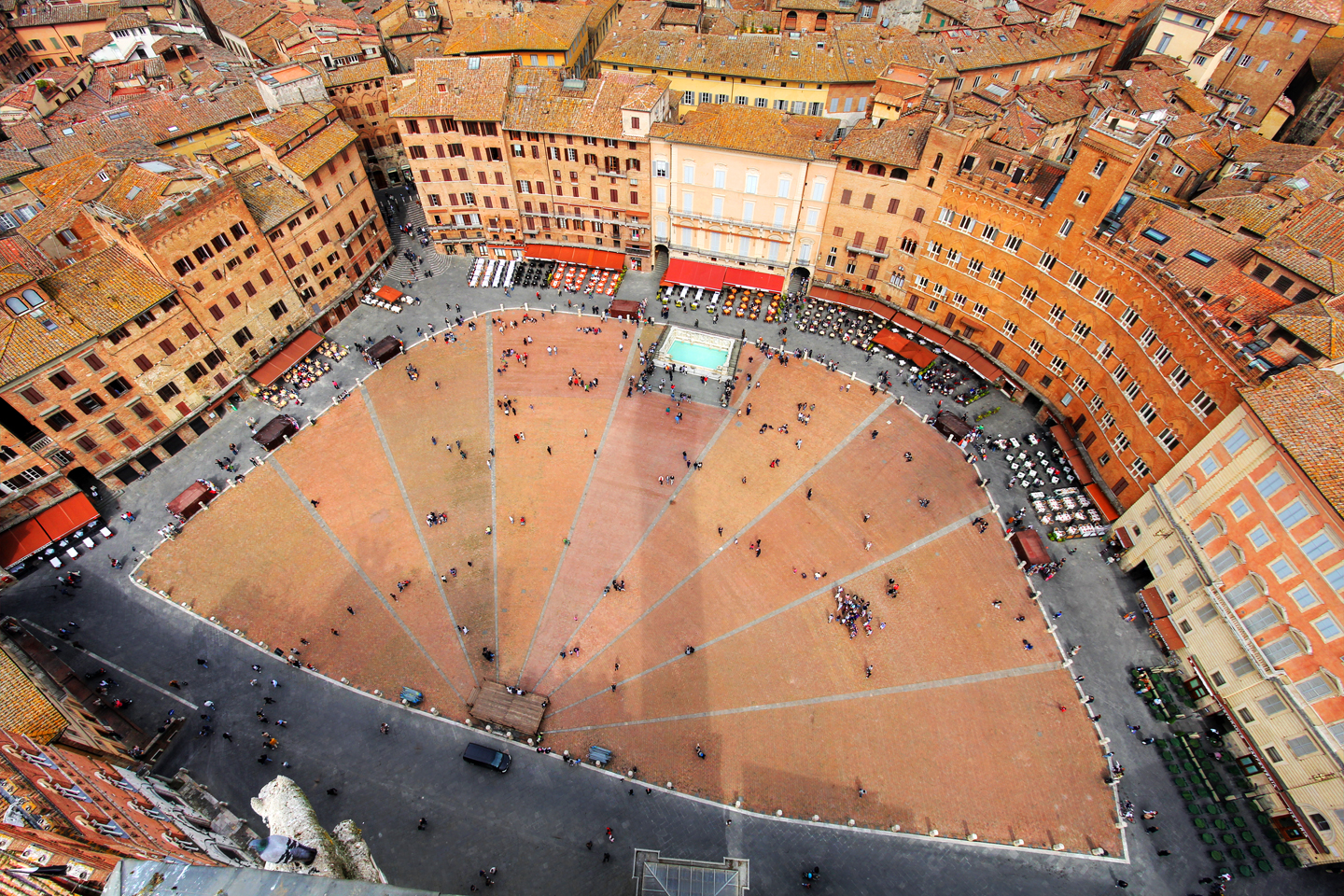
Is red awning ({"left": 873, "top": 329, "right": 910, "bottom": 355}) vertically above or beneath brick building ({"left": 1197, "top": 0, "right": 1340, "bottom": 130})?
beneath

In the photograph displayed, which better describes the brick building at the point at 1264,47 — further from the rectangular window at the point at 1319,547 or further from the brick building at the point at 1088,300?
the rectangular window at the point at 1319,547

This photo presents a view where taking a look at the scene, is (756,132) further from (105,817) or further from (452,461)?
(105,817)

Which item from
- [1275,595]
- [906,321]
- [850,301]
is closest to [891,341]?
[906,321]

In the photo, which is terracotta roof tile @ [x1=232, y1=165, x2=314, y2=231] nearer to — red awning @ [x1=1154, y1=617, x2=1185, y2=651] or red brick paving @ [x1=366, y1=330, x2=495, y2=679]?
red brick paving @ [x1=366, y1=330, x2=495, y2=679]

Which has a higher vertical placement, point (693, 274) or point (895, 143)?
point (895, 143)

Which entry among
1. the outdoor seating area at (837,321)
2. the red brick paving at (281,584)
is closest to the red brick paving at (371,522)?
the red brick paving at (281,584)

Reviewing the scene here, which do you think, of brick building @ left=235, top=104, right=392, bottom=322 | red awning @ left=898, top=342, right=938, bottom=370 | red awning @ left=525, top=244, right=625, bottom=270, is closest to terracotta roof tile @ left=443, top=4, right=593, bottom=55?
brick building @ left=235, top=104, right=392, bottom=322
